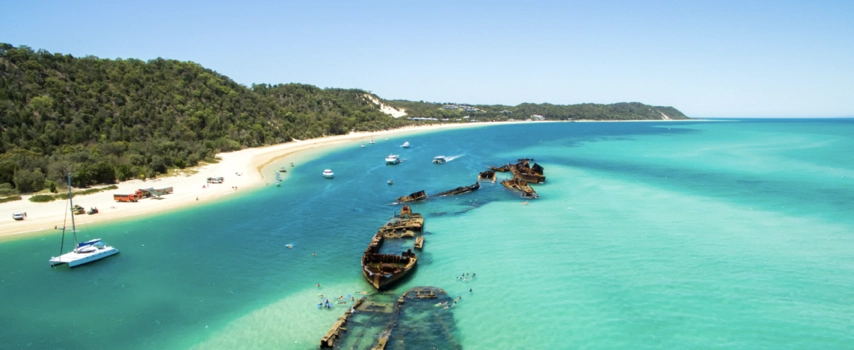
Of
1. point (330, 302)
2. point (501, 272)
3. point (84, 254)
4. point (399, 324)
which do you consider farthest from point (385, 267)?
point (84, 254)

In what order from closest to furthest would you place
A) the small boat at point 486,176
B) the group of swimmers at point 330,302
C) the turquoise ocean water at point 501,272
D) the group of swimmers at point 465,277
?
the turquoise ocean water at point 501,272, the group of swimmers at point 330,302, the group of swimmers at point 465,277, the small boat at point 486,176

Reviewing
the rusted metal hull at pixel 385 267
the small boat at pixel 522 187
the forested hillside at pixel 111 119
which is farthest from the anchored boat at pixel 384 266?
the forested hillside at pixel 111 119

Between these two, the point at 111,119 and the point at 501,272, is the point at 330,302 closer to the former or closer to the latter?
the point at 501,272

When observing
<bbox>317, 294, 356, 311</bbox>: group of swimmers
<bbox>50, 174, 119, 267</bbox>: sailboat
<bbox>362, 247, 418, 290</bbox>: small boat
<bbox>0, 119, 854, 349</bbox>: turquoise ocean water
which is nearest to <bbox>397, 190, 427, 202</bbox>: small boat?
<bbox>0, 119, 854, 349</bbox>: turquoise ocean water

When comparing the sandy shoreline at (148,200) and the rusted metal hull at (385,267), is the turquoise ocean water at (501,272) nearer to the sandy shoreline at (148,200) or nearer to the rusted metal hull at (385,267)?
the rusted metal hull at (385,267)

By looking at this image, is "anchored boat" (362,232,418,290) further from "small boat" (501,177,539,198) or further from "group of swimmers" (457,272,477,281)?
"small boat" (501,177,539,198)

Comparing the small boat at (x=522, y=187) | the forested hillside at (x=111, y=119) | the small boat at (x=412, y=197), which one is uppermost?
the forested hillside at (x=111, y=119)
